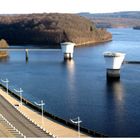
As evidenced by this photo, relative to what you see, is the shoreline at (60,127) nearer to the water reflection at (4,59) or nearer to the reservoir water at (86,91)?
the reservoir water at (86,91)

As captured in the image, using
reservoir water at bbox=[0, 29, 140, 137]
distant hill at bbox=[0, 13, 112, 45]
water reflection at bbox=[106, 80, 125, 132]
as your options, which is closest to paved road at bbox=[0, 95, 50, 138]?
reservoir water at bbox=[0, 29, 140, 137]

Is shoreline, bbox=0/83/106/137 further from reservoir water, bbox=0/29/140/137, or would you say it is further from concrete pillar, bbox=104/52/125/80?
concrete pillar, bbox=104/52/125/80

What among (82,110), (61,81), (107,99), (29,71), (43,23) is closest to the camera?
(82,110)

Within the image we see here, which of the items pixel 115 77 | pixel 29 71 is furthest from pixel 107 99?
pixel 29 71

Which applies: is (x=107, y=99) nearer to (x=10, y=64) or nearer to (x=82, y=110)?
(x=82, y=110)

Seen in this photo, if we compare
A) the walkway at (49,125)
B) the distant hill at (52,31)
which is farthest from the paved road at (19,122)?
the distant hill at (52,31)

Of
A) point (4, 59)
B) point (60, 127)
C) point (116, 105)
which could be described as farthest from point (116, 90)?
point (4, 59)
